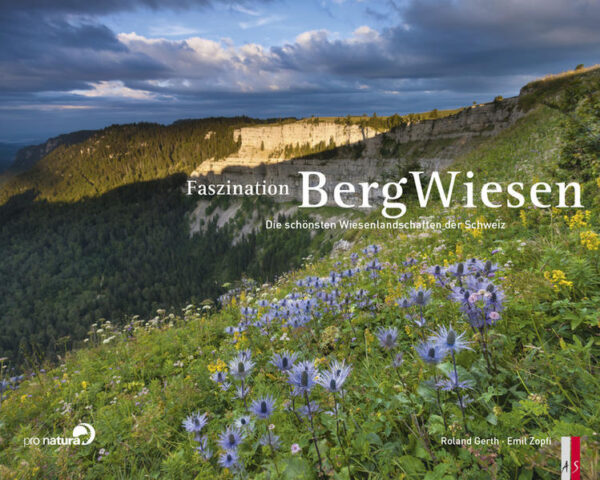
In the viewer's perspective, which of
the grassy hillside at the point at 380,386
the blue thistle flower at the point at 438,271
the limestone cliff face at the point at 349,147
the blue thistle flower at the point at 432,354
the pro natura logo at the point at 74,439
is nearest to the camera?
the blue thistle flower at the point at 432,354

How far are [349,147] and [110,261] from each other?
131448 mm

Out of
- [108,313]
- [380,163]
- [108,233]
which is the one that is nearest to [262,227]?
[380,163]

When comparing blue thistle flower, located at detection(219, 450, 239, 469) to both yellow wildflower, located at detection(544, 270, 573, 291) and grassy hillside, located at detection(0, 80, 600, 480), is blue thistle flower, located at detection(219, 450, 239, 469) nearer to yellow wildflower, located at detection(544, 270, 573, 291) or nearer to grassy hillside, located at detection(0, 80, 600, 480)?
grassy hillside, located at detection(0, 80, 600, 480)

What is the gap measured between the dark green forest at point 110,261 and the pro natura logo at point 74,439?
83347 mm

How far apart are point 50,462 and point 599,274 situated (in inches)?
271

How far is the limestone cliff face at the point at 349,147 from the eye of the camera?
86.8m

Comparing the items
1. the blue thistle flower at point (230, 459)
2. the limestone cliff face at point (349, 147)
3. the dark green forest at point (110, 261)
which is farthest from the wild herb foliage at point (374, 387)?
the dark green forest at point (110, 261)

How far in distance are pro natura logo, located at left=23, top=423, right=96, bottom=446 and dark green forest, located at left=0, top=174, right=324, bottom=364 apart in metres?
83.3

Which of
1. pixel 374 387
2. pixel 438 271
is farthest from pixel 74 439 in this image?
pixel 438 271

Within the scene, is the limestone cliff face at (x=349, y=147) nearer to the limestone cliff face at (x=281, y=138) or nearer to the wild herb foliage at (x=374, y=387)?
the limestone cliff face at (x=281, y=138)

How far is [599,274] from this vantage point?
3.29 metres

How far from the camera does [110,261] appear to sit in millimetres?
156250

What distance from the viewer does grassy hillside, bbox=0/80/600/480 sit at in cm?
225

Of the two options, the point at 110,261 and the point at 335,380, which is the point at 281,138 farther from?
the point at 335,380
